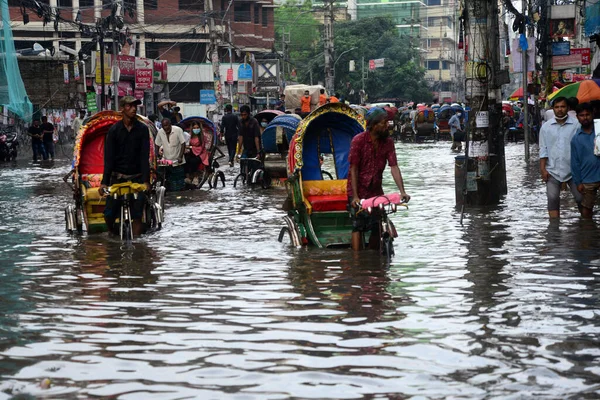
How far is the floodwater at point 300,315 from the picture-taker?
6.27 m

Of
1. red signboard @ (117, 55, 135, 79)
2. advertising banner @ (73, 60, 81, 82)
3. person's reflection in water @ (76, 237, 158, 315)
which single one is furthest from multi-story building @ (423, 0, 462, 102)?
person's reflection in water @ (76, 237, 158, 315)

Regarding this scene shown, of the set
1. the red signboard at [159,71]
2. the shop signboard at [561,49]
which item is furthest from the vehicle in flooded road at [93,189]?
the red signboard at [159,71]

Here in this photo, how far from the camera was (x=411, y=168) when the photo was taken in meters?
29.9

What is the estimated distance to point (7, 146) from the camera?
127 ft

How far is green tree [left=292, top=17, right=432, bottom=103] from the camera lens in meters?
102

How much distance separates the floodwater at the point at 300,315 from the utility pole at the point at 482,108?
2.78 meters

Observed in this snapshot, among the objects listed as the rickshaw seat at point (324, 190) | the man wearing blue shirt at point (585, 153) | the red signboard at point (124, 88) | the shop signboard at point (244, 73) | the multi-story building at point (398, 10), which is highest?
the multi-story building at point (398, 10)

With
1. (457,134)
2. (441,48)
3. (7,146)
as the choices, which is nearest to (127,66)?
(7,146)

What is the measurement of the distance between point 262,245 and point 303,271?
96.2 inches

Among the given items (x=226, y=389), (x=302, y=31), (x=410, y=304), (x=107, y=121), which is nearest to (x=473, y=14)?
(x=107, y=121)

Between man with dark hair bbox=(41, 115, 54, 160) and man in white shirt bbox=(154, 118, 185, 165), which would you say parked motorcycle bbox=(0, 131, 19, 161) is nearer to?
man with dark hair bbox=(41, 115, 54, 160)

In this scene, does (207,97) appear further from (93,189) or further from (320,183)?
(320,183)

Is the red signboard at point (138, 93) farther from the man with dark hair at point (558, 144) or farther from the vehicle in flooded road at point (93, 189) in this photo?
the man with dark hair at point (558, 144)

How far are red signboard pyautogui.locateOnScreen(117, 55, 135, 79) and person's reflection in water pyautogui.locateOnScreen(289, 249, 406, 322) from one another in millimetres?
39737
